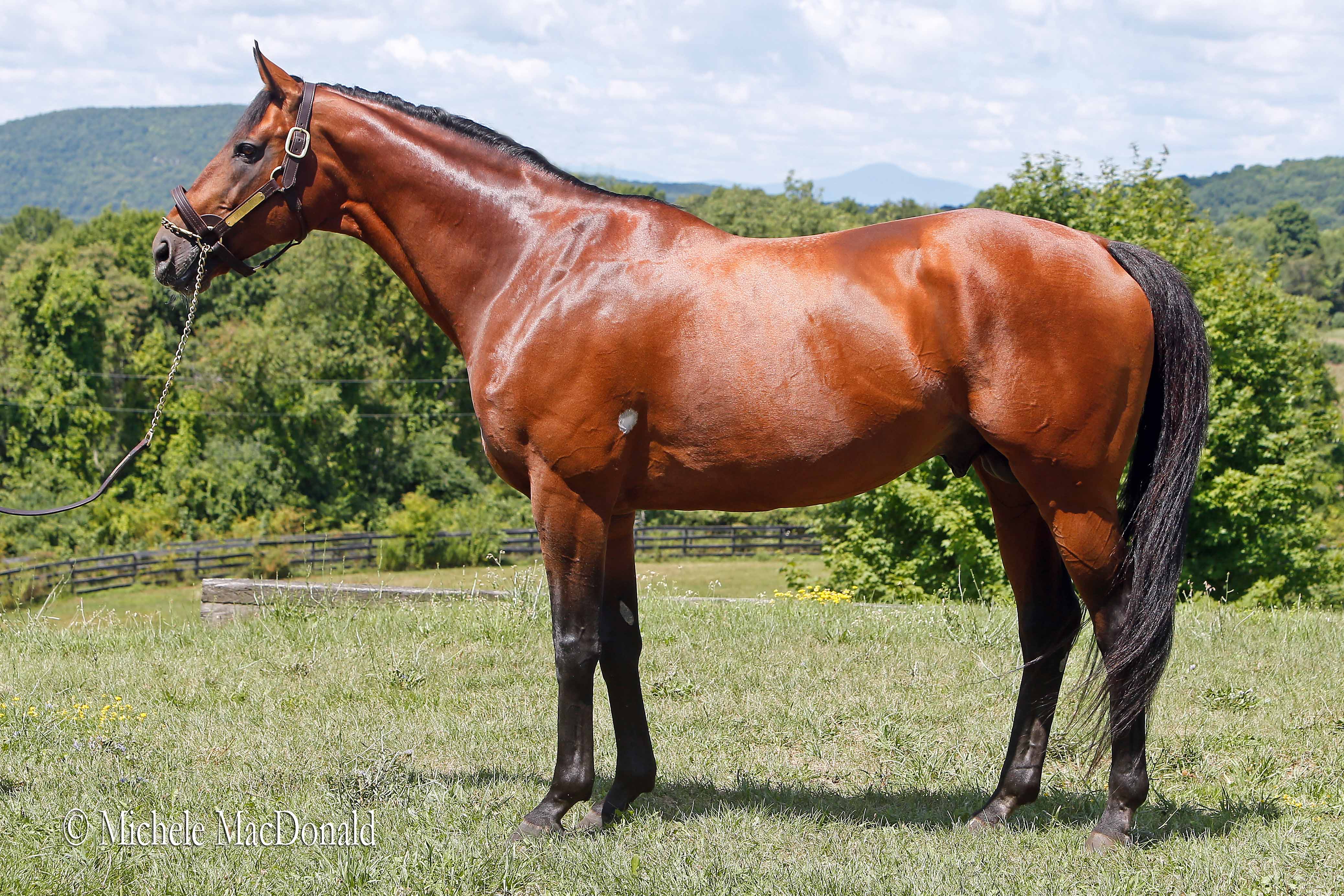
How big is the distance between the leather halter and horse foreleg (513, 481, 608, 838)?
4.90ft

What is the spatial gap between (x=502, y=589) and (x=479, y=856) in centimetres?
443

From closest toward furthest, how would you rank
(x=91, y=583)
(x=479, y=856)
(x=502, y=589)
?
(x=479, y=856)
(x=502, y=589)
(x=91, y=583)

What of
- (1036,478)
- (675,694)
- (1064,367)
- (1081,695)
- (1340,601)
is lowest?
(1340,601)

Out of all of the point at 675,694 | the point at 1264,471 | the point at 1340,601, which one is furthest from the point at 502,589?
the point at 1340,601

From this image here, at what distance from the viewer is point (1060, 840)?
12.3 feet

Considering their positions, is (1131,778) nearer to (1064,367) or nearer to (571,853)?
(1064,367)

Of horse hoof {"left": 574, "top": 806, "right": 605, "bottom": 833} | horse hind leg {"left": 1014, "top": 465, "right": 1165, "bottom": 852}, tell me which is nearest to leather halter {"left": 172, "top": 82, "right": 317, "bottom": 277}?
horse hoof {"left": 574, "top": 806, "right": 605, "bottom": 833}

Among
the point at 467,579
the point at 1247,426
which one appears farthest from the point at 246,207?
the point at 1247,426

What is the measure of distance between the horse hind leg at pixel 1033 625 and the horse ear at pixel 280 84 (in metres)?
3.14

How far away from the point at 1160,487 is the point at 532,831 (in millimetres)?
2713

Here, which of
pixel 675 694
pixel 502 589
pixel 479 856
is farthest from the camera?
pixel 502 589

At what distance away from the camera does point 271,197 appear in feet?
12.9

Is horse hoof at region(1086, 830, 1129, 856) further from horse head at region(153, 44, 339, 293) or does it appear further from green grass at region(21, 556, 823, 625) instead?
green grass at region(21, 556, 823, 625)

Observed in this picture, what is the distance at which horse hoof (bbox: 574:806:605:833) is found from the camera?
3971mm
